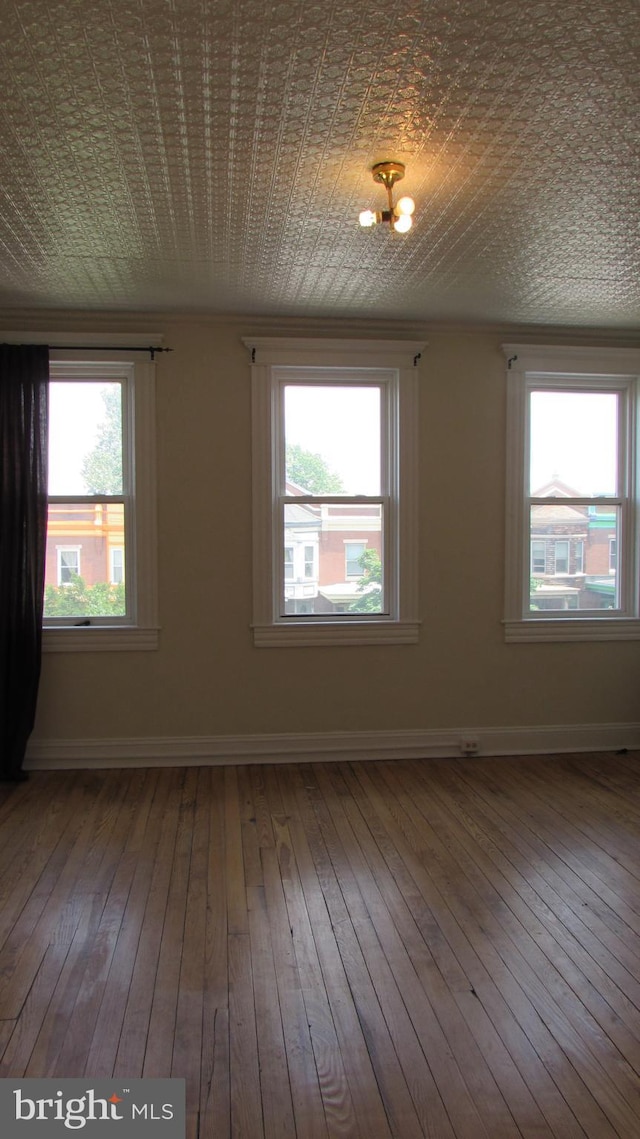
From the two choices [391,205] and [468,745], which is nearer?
[391,205]

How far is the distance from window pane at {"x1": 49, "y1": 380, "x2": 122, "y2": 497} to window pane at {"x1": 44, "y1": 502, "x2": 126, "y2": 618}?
0.14 m

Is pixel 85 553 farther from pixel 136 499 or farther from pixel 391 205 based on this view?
pixel 391 205

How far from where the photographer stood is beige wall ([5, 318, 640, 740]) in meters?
4.12

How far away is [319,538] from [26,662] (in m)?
1.85

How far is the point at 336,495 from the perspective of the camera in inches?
171

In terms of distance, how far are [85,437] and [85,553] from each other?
0.69 m

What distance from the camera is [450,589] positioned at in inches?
172

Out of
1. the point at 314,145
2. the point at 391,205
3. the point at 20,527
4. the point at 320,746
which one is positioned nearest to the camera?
the point at 314,145

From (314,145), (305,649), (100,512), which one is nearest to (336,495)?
(305,649)

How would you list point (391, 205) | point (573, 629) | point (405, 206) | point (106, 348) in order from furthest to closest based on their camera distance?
point (573, 629), point (106, 348), point (391, 205), point (405, 206)

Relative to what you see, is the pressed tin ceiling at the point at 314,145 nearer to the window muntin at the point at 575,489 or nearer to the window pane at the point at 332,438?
the window pane at the point at 332,438

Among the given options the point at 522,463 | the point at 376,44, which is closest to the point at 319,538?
the point at 522,463

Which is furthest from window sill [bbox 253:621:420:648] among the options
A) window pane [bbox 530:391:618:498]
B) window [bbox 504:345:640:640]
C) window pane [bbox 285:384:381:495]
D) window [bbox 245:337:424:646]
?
window pane [bbox 530:391:618:498]

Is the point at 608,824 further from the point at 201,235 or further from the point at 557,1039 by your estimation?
the point at 201,235
